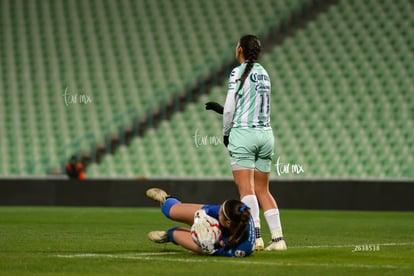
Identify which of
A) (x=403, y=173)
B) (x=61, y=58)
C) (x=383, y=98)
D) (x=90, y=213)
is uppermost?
(x=61, y=58)

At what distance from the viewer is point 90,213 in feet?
58.5

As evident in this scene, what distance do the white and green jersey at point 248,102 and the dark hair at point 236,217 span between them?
4.00ft

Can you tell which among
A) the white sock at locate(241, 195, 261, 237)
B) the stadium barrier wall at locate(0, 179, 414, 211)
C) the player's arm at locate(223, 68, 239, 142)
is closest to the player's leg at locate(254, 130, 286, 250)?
the white sock at locate(241, 195, 261, 237)

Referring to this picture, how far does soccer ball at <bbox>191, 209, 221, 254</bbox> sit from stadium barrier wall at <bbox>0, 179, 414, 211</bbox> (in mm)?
11682

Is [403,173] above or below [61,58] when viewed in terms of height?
below

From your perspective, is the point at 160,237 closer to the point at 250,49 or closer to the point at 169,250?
the point at 169,250

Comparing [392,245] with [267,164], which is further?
[392,245]

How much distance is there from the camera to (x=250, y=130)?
31.1 ft

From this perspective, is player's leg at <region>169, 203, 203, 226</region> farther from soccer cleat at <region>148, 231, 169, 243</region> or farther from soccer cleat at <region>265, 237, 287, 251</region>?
soccer cleat at <region>265, 237, 287, 251</region>

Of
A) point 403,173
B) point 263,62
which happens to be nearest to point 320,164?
point 403,173

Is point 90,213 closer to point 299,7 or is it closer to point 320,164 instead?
point 320,164

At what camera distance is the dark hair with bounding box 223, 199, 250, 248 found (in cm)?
843

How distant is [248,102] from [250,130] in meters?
0.28

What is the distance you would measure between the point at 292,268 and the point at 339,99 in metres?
16.1
